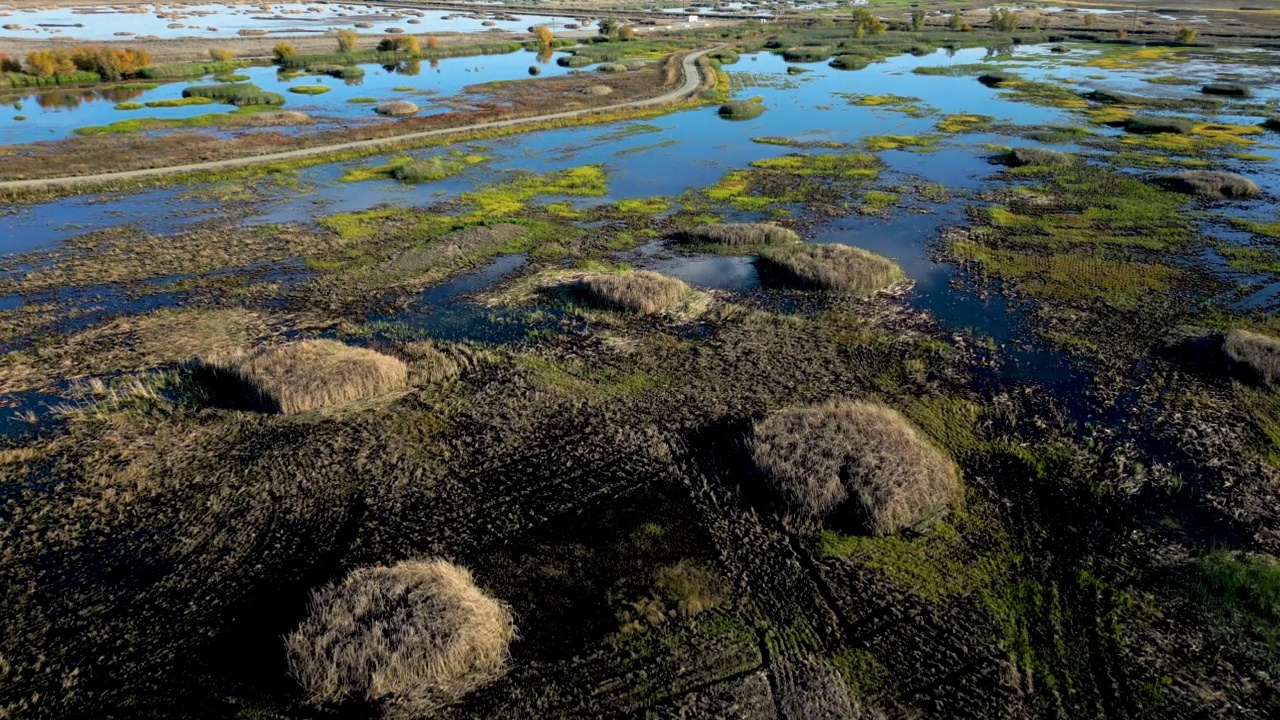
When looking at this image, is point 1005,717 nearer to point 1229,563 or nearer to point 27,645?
point 1229,563

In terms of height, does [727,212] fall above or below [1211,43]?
below

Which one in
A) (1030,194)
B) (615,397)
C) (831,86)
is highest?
(831,86)

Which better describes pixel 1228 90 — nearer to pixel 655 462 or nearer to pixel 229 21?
pixel 655 462

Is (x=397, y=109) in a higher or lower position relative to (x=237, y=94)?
lower

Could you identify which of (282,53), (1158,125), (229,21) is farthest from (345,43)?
(1158,125)

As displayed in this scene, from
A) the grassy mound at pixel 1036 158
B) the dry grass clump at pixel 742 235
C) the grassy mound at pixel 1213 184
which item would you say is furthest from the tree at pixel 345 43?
the grassy mound at pixel 1213 184

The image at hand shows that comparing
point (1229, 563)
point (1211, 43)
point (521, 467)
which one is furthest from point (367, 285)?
point (1211, 43)

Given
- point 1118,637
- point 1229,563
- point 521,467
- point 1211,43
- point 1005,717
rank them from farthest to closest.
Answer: point 1211,43 < point 521,467 < point 1229,563 < point 1118,637 < point 1005,717
